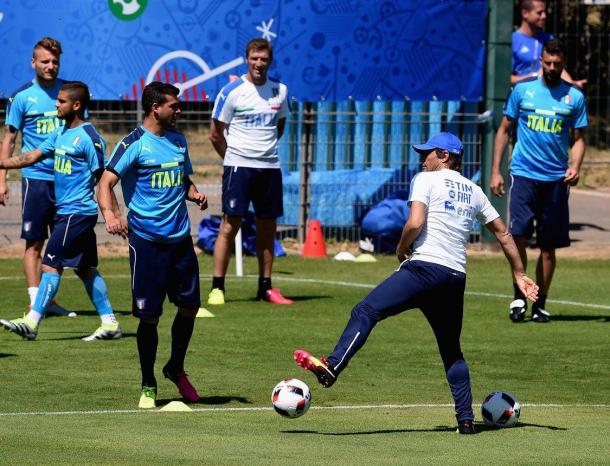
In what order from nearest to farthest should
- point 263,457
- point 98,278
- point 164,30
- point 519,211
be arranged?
point 263,457 < point 98,278 < point 519,211 < point 164,30

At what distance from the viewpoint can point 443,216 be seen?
8.36 metres

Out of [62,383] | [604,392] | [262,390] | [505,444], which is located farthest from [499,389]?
[62,383]

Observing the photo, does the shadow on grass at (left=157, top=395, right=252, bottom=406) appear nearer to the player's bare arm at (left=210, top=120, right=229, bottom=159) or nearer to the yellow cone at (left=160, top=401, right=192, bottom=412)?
the yellow cone at (left=160, top=401, right=192, bottom=412)

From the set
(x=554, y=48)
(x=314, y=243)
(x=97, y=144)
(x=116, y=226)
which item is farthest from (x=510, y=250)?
(x=314, y=243)

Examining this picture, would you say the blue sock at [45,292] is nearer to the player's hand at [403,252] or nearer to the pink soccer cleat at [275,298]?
the pink soccer cleat at [275,298]

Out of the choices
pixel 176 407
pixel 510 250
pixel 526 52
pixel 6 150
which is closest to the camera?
pixel 510 250

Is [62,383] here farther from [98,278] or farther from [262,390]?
[98,278]

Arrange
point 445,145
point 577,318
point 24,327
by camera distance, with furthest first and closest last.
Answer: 1. point 577,318
2. point 24,327
3. point 445,145

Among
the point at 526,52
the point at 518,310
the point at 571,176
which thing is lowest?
the point at 518,310

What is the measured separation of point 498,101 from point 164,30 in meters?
4.60

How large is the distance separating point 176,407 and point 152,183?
1.42 m

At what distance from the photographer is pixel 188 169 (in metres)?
9.59

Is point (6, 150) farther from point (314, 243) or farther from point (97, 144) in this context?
point (314, 243)

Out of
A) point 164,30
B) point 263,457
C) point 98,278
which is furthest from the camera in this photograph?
point 164,30
